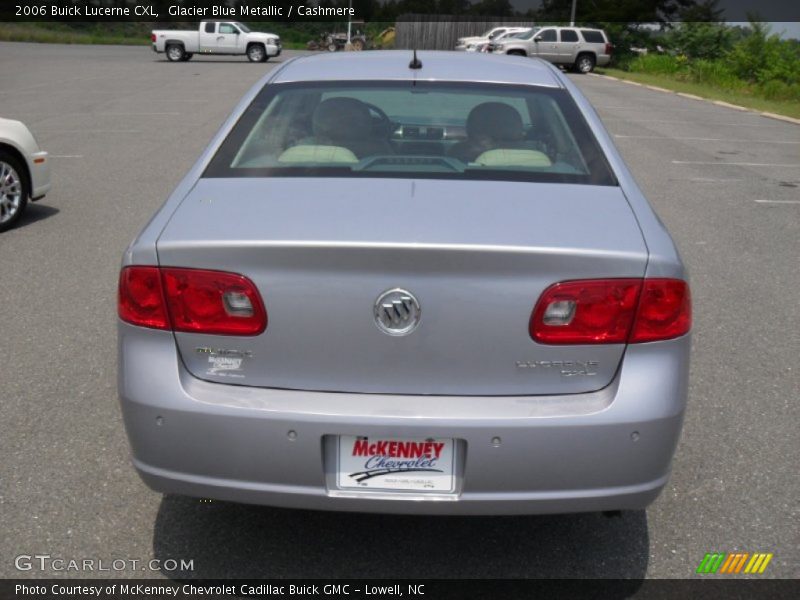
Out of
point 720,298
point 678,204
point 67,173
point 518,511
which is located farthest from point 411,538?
point 67,173

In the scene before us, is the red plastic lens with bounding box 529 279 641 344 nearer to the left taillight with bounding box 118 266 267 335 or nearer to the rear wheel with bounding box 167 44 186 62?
the left taillight with bounding box 118 266 267 335

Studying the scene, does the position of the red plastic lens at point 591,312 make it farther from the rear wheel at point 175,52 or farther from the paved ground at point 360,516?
the rear wheel at point 175,52

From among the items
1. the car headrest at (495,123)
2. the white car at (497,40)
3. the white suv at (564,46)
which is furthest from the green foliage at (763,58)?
the car headrest at (495,123)

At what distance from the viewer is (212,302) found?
2873mm

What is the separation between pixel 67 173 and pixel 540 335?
1031 cm

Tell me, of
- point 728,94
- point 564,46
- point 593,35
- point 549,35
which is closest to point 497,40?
point 549,35

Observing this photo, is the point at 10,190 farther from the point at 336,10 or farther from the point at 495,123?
the point at 336,10

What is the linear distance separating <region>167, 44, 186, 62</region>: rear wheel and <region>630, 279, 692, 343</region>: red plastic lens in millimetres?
43213

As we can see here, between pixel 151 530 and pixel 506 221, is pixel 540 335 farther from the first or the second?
pixel 151 530

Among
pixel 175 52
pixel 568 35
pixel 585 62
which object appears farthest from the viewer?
pixel 175 52

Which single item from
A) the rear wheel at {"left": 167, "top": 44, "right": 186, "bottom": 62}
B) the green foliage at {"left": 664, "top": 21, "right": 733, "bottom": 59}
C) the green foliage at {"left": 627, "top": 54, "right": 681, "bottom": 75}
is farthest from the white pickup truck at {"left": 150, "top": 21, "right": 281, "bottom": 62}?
the green foliage at {"left": 664, "top": 21, "right": 733, "bottom": 59}

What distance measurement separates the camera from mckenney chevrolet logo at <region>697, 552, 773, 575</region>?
337 centimetres

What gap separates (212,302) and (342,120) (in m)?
1.46

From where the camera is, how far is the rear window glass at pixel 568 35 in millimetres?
40312
